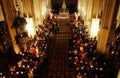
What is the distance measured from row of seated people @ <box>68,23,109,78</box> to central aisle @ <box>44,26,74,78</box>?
2.31 feet

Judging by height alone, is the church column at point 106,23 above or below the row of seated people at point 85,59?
above

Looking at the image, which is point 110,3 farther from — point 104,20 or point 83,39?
point 83,39

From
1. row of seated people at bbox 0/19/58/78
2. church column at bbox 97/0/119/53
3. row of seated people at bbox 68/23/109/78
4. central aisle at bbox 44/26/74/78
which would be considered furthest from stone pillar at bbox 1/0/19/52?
church column at bbox 97/0/119/53

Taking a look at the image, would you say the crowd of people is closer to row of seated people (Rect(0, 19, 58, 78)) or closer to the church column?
the church column

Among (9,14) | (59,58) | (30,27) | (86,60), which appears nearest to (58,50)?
(59,58)

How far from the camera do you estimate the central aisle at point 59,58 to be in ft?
38.2

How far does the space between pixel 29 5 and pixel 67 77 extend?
742 centimetres

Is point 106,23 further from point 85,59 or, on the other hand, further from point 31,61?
point 31,61

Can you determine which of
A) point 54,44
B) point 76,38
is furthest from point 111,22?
point 54,44

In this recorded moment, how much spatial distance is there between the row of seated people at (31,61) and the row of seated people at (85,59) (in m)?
2.41

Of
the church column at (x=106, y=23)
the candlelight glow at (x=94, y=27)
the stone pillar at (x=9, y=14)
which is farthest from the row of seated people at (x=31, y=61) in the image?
the candlelight glow at (x=94, y=27)

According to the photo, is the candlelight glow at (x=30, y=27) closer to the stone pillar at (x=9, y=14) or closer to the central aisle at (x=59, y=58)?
the central aisle at (x=59, y=58)

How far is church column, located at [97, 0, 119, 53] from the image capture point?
10391mm

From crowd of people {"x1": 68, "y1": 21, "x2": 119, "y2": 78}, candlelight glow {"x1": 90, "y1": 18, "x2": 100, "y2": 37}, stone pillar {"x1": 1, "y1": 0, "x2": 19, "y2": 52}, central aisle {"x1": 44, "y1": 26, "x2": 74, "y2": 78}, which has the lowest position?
central aisle {"x1": 44, "y1": 26, "x2": 74, "y2": 78}
